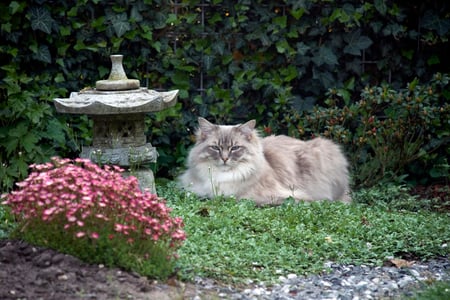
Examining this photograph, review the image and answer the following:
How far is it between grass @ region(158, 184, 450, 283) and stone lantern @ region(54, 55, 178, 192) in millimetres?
526

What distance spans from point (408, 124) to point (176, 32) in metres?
2.96

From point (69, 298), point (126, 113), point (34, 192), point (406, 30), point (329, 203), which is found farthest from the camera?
point (406, 30)

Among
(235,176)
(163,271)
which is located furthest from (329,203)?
(163,271)

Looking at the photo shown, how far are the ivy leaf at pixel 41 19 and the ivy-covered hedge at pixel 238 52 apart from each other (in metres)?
0.14

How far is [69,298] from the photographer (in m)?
4.02

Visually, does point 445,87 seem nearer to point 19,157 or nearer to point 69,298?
point 19,157

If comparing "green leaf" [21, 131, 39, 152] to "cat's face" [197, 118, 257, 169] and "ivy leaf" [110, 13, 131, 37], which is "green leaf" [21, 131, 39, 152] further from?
"cat's face" [197, 118, 257, 169]

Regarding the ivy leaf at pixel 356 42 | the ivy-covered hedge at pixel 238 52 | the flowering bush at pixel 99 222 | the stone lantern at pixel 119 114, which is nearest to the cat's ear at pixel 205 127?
the stone lantern at pixel 119 114

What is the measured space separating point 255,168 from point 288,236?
4.85 ft

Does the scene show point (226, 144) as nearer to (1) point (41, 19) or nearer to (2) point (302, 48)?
(2) point (302, 48)

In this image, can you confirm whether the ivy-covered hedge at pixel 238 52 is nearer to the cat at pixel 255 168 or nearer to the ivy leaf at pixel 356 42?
the ivy leaf at pixel 356 42

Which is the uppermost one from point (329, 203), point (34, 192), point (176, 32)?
point (176, 32)

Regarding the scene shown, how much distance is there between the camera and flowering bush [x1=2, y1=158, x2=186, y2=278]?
4.36 meters

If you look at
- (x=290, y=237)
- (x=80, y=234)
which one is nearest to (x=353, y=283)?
(x=290, y=237)
